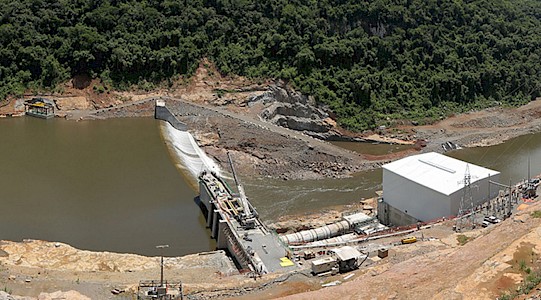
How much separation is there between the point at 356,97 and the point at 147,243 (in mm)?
34922

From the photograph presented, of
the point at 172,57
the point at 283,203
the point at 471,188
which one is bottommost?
the point at 283,203

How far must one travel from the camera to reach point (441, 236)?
3316 cm

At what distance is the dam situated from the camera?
32.9m

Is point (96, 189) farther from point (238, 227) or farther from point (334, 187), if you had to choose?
point (334, 187)

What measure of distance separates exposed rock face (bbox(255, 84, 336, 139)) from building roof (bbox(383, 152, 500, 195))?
23.1 meters

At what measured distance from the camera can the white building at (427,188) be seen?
3694cm

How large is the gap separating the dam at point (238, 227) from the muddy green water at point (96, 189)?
4.16ft

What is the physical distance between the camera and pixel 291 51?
6862 cm

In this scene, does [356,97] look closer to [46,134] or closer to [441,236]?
[46,134]

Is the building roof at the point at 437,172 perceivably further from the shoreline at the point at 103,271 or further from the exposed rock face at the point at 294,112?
the exposed rock face at the point at 294,112

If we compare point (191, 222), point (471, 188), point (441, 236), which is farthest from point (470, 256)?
point (191, 222)

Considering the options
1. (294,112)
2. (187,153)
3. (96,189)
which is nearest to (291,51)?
(294,112)

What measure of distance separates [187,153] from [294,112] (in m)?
14.3

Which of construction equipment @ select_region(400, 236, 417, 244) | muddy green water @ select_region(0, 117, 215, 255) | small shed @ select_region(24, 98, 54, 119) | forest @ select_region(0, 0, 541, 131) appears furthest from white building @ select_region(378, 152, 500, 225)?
small shed @ select_region(24, 98, 54, 119)
